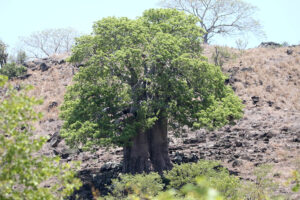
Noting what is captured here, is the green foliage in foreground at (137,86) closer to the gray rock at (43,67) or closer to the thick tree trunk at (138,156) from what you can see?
the thick tree trunk at (138,156)

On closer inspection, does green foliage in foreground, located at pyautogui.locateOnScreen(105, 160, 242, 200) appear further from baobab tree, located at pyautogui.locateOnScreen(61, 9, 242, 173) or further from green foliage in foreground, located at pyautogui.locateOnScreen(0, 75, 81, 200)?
green foliage in foreground, located at pyautogui.locateOnScreen(0, 75, 81, 200)

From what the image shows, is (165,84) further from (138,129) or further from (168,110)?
(138,129)

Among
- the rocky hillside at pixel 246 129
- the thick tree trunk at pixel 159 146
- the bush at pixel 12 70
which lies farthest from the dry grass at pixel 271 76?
the bush at pixel 12 70

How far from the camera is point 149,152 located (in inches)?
751

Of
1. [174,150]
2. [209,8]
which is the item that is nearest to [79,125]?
[174,150]

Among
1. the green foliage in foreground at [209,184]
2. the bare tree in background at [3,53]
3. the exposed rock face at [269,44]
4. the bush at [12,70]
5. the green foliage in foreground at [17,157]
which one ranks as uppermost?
the bare tree in background at [3,53]

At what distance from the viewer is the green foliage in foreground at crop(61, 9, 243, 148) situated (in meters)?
17.3

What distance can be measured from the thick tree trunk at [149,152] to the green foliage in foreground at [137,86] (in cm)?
69

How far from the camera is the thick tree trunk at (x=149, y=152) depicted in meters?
18.2

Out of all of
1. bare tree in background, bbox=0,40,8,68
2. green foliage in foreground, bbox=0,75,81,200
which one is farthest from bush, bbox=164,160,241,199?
bare tree in background, bbox=0,40,8,68

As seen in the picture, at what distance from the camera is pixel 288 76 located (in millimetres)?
31344

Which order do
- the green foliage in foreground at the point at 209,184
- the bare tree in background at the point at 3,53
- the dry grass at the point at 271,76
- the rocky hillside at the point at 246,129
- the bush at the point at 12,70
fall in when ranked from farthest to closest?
the bare tree in background at the point at 3,53 → the bush at the point at 12,70 → the dry grass at the point at 271,76 → the rocky hillside at the point at 246,129 → the green foliage in foreground at the point at 209,184

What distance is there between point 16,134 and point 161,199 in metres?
3.55

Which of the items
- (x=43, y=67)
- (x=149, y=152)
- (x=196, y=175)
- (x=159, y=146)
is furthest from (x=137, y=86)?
(x=43, y=67)
